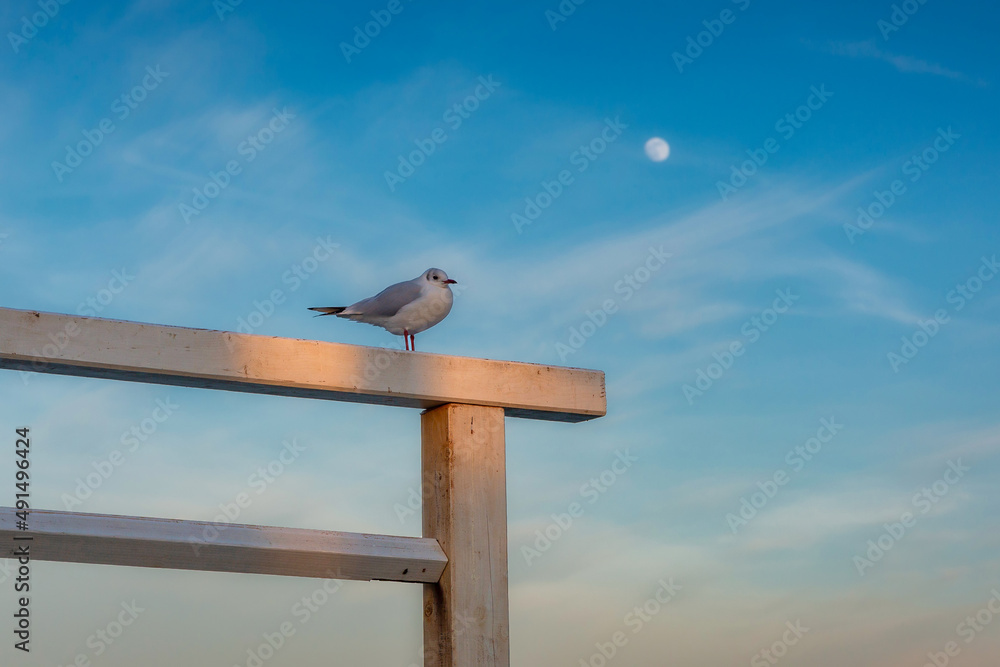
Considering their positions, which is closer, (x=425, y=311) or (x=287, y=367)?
(x=287, y=367)

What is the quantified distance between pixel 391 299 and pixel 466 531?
1.54 meters

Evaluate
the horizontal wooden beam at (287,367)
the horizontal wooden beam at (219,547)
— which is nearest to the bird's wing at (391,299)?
the horizontal wooden beam at (287,367)

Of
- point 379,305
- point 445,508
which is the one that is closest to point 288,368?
point 445,508

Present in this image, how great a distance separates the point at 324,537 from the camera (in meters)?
2.22

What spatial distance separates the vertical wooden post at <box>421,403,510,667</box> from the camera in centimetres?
229

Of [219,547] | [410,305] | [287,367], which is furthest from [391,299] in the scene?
[219,547]

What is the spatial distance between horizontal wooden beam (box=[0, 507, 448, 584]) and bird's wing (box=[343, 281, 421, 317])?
1538 millimetres

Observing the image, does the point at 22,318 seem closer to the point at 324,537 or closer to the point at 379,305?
the point at 324,537

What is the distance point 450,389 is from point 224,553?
61 centimetres

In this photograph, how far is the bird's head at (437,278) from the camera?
3836mm

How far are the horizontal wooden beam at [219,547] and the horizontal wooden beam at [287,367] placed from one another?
0.95ft

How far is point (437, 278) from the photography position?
389cm

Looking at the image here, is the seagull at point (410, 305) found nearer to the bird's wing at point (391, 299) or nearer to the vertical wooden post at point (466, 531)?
the bird's wing at point (391, 299)

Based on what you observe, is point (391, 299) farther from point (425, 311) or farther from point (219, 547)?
point (219, 547)
